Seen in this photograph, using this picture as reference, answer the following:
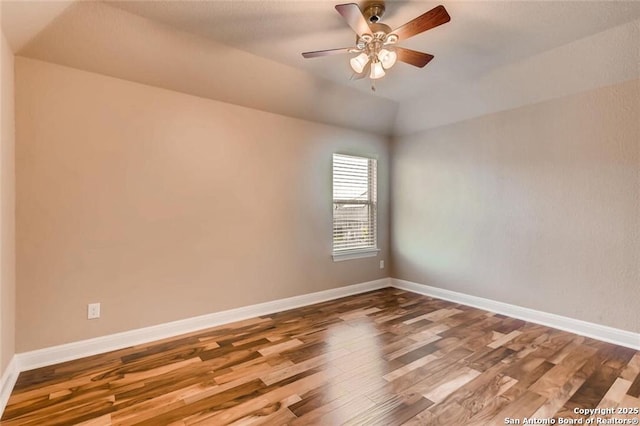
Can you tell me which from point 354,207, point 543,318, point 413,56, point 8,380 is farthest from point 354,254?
point 8,380

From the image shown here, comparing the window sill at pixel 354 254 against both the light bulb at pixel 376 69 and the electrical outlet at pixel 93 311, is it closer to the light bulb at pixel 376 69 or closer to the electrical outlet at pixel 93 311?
the light bulb at pixel 376 69

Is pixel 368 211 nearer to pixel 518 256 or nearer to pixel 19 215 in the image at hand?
pixel 518 256

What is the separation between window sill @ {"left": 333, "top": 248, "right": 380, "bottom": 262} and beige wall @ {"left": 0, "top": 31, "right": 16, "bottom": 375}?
10.2ft

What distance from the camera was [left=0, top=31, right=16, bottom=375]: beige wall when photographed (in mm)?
1972

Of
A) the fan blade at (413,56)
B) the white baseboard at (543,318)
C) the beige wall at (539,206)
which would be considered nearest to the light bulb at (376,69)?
the fan blade at (413,56)

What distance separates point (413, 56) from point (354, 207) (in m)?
2.38

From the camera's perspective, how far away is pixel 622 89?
2754 millimetres

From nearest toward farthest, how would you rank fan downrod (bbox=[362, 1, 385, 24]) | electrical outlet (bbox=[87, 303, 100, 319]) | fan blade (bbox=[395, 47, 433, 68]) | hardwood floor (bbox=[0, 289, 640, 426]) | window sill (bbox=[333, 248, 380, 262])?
hardwood floor (bbox=[0, 289, 640, 426]) < fan downrod (bbox=[362, 1, 385, 24]) < fan blade (bbox=[395, 47, 433, 68]) < electrical outlet (bbox=[87, 303, 100, 319]) < window sill (bbox=[333, 248, 380, 262])

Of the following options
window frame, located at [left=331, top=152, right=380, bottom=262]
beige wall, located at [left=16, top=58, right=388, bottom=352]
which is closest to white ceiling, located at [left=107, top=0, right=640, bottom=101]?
beige wall, located at [left=16, top=58, right=388, bottom=352]

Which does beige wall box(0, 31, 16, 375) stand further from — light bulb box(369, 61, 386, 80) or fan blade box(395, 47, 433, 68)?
fan blade box(395, 47, 433, 68)

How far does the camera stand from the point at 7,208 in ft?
6.91

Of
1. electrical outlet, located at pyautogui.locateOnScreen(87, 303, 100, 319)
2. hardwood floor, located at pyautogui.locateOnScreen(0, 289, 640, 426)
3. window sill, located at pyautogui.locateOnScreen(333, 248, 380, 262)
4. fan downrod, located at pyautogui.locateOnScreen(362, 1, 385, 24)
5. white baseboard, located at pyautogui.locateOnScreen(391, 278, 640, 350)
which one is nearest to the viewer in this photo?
hardwood floor, located at pyautogui.locateOnScreen(0, 289, 640, 426)

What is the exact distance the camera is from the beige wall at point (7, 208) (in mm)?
1972

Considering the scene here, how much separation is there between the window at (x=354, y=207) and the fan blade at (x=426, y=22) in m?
2.18
